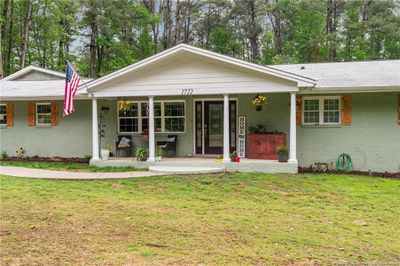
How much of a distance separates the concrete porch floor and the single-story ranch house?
0.20 feet

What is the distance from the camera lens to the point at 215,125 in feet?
39.8

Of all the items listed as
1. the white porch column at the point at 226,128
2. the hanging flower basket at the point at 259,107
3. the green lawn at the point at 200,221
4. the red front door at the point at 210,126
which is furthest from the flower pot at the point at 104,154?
the hanging flower basket at the point at 259,107

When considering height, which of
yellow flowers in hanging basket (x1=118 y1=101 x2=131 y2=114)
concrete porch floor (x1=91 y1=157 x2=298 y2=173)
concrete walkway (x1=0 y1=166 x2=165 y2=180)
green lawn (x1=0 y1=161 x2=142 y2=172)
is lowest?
concrete walkway (x1=0 y1=166 x2=165 y2=180)

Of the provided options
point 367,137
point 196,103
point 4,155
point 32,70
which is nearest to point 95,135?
point 196,103

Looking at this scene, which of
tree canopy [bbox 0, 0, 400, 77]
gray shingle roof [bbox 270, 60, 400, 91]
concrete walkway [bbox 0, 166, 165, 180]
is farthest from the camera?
tree canopy [bbox 0, 0, 400, 77]

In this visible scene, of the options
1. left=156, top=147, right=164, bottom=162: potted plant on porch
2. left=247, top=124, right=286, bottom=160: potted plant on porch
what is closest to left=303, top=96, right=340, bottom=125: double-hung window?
left=247, top=124, right=286, bottom=160: potted plant on porch

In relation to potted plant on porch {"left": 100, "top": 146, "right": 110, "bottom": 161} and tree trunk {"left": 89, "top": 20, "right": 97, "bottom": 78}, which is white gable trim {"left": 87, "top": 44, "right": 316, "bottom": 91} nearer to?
potted plant on porch {"left": 100, "top": 146, "right": 110, "bottom": 161}

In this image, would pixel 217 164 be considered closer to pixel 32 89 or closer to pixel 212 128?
pixel 212 128

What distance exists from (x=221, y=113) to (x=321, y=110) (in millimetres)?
3245

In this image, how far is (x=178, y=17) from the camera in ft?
98.6

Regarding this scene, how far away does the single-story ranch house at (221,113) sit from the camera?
10.2 meters

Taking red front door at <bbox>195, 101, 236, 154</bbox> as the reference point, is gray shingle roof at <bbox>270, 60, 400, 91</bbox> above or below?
above

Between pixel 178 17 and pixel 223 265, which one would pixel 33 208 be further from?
pixel 178 17

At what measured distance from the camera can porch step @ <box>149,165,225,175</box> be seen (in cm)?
991
